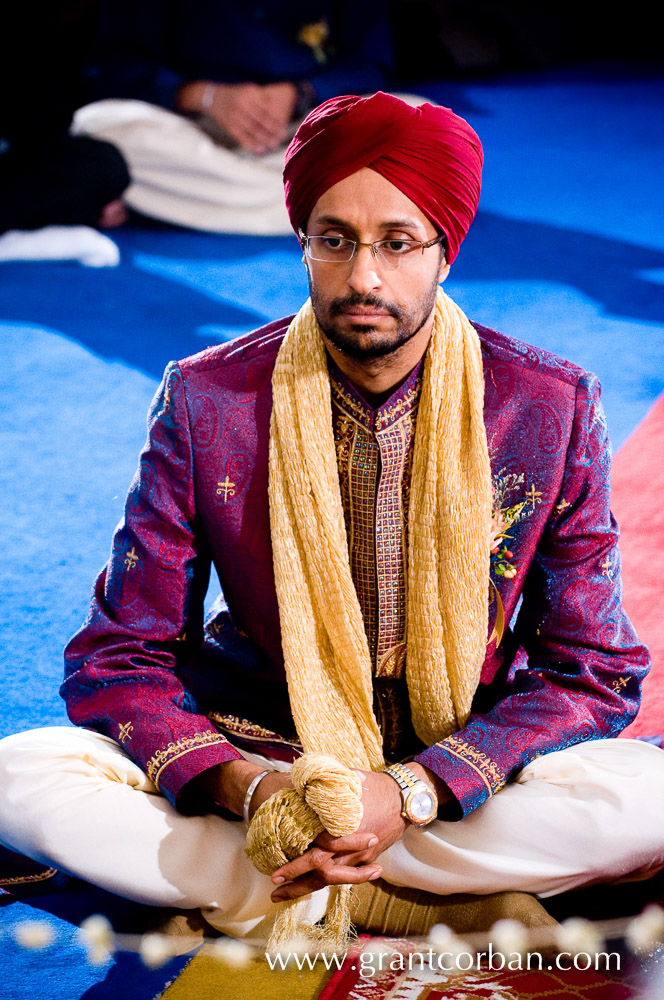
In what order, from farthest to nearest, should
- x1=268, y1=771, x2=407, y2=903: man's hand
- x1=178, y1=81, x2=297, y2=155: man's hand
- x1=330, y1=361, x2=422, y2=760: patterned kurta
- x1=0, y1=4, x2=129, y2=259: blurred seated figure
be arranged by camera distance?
x1=178, y1=81, x2=297, y2=155: man's hand
x1=0, y1=4, x2=129, y2=259: blurred seated figure
x1=330, y1=361, x2=422, y2=760: patterned kurta
x1=268, y1=771, x2=407, y2=903: man's hand

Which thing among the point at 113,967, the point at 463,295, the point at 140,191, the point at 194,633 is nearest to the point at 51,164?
the point at 140,191

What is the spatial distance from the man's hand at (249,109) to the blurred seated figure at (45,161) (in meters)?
0.48

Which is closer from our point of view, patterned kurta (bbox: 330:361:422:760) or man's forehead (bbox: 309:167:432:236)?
man's forehead (bbox: 309:167:432:236)

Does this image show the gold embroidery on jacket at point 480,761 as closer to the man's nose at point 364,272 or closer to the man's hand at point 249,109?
the man's nose at point 364,272

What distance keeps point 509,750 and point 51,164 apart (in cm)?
401

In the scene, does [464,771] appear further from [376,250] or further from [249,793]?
[376,250]

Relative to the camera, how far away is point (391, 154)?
182cm

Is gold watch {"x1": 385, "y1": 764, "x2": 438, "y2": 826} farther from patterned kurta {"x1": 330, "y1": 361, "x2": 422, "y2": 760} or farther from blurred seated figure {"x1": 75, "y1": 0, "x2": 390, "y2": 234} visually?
blurred seated figure {"x1": 75, "y1": 0, "x2": 390, "y2": 234}

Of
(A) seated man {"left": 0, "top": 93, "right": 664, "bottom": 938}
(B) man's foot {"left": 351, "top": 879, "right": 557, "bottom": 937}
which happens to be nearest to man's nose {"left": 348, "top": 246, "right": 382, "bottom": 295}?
(A) seated man {"left": 0, "top": 93, "right": 664, "bottom": 938}

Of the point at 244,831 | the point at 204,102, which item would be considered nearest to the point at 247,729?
the point at 244,831

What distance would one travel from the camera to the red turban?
181cm

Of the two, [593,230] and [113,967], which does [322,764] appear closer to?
[113,967]

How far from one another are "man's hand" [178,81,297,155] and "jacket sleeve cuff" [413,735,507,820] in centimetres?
412

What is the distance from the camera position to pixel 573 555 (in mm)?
1939
